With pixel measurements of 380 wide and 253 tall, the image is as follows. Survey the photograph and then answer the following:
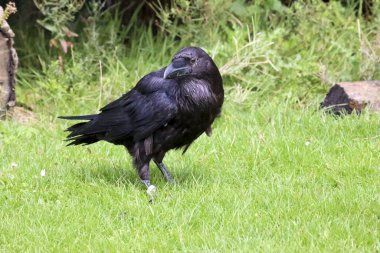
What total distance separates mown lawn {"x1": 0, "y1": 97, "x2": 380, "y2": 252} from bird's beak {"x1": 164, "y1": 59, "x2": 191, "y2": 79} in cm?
76

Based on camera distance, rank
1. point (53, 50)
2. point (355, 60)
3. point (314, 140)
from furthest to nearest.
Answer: point (53, 50), point (355, 60), point (314, 140)

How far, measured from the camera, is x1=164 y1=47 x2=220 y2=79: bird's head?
486 cm

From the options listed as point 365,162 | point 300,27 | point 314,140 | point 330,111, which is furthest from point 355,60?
point 365,162

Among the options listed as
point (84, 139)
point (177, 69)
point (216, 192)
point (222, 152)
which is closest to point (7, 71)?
point (84, 139)

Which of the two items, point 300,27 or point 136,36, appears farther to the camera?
point 136,36

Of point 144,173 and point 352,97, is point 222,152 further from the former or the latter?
point 352,97

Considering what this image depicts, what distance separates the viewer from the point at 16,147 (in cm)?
600

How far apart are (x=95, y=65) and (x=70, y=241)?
3.83 meters

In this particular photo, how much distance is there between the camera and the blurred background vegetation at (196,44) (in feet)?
24.0

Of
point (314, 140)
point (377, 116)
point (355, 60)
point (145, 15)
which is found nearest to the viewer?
point (314, 140)

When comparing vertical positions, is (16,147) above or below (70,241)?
below

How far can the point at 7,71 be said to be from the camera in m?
6.72

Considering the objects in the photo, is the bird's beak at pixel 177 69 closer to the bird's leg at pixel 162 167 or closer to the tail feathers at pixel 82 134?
the bird's leg at pixel 162 167

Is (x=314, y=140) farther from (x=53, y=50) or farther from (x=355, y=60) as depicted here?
(x=53, y=50)
